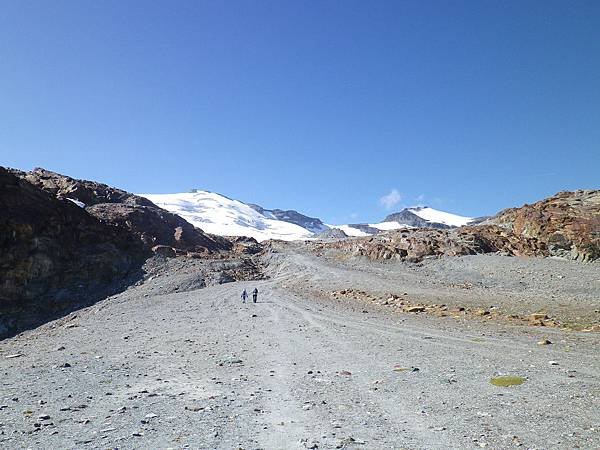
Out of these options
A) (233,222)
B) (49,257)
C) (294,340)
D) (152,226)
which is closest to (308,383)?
(294,340)

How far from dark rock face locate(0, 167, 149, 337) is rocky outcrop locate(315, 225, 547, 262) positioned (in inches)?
962

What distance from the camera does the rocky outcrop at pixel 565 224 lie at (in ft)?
117

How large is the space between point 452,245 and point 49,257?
1419 inches

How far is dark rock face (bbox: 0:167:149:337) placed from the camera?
91.7ft

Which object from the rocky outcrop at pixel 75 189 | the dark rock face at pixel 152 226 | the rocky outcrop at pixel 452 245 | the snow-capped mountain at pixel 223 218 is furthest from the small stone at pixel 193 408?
the snow-capped mountain at pixel 223 218

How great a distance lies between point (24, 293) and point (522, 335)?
96.2 feet

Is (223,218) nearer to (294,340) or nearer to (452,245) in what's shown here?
(452,245)

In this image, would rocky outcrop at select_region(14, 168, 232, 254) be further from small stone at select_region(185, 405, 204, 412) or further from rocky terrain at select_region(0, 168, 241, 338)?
small stone at select_region(185, 405, 204, 412)

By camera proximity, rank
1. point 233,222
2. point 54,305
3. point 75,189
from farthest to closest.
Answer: point 233,222, point 75,189, point 54,305

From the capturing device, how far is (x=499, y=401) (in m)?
7.46

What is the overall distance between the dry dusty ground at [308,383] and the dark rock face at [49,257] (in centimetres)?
589

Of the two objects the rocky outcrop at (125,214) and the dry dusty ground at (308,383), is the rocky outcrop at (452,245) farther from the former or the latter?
the rocky outcrop at (125,214)

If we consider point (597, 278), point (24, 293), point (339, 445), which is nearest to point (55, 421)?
point (339, 445)

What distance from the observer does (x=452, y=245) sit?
4381 centimetres
